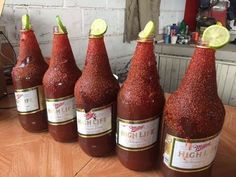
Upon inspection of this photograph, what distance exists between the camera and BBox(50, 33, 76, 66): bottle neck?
0.41 metres

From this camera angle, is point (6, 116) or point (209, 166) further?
point (6, 116)

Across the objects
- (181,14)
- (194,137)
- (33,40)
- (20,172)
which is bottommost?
(20,172)

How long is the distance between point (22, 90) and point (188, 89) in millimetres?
326

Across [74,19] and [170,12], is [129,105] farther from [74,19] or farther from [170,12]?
[170,12]

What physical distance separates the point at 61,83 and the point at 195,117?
A: 24cm

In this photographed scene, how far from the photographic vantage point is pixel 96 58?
0.38 meters

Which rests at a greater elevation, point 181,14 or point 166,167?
point 181,14

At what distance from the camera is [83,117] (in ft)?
1.27

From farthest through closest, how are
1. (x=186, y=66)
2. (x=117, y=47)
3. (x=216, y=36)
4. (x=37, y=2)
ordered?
(x=186, y=66) → (x=117, y=47) → (x=37, y=2) → (x=216, y=36)

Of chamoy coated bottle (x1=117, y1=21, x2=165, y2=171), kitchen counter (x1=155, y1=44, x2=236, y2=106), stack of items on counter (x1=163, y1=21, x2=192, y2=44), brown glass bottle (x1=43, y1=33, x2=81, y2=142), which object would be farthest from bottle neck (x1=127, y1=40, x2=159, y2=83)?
stack of items on counter (x1=163, y1=21, x2=192, y2=44)

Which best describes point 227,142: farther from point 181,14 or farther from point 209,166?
point 181,14

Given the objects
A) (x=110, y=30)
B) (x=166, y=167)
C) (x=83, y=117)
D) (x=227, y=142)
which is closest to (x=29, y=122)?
(x=83, y=117)

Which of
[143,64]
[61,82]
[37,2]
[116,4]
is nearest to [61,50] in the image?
[61,82]

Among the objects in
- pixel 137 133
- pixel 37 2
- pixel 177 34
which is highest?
pixel 37 2
